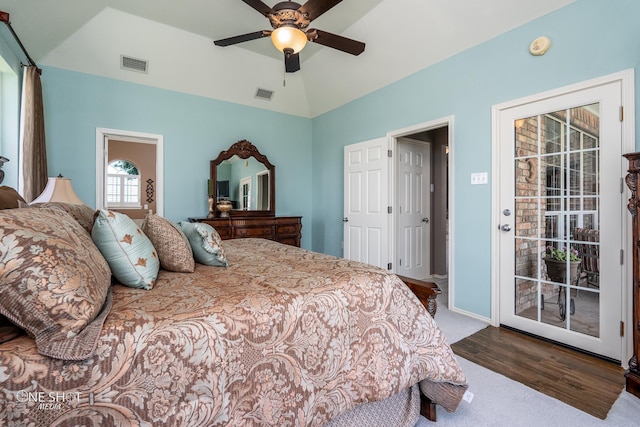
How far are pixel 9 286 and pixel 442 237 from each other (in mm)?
5059

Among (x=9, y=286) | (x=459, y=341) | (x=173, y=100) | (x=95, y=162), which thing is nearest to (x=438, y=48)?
(x=459, y=341)

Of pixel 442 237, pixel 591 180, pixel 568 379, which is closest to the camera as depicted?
pixel 568 379

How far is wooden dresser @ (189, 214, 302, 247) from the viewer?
4.16 metres

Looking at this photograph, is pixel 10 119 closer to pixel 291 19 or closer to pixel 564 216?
pixel 291 19

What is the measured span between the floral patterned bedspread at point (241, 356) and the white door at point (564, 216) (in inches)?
63.4

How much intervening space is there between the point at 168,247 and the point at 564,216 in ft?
9.57

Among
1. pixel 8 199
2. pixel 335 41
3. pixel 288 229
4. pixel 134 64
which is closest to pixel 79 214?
pixel 8 199

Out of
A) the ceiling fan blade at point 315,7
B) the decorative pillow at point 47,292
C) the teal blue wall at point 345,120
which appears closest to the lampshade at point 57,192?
the teal blue wall at point 345,120

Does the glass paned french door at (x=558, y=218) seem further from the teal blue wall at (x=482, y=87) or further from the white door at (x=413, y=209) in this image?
the white door at (x=413, y=209)

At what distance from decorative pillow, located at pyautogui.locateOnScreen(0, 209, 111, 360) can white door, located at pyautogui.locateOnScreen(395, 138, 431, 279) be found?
370cm

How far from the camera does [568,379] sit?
1934mm

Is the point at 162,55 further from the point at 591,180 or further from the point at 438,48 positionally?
the point at 591,180

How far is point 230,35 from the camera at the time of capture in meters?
3.67

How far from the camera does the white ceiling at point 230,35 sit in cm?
278
